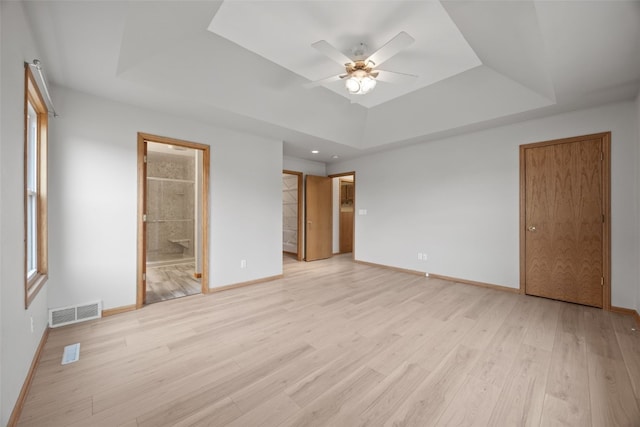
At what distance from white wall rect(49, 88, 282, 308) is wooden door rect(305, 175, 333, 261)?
2424 mm

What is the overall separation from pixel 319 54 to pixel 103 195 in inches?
112

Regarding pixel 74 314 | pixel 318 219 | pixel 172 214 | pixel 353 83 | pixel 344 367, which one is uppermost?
pixel 353 83

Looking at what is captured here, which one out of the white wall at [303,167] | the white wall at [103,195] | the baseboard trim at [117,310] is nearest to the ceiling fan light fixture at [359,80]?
the white wall at [103,195]

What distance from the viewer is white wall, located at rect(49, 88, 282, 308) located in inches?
102

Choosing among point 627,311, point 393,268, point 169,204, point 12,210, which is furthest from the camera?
point 169,204

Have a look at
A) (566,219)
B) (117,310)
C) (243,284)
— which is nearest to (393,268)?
(566,219)

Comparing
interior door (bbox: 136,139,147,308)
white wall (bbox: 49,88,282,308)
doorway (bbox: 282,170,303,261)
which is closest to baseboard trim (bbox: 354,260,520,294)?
doorway (bbox: 282,170,303,261)

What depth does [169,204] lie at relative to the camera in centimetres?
637

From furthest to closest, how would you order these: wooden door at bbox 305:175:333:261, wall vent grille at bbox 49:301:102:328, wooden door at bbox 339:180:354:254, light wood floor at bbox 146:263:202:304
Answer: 1. wooden door at bbox 339:180:354:254
2. wooden door at bbox 305:175:333:261
3. light wood floor at bbox 146:263:202:304
4. wall vent grille at bbox 49:301:102:328

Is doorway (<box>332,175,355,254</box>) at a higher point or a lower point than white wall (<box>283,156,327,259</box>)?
lower

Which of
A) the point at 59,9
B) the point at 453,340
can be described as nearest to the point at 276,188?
the point at 59,9

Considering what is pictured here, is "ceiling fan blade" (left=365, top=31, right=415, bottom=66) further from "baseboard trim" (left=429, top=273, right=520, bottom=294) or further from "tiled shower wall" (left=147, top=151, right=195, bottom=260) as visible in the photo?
"tiled shower wall" (left=147, top=151, right=195, bottom=260)

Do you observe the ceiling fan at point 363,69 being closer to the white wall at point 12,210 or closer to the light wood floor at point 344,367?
the white wall at point 12,210

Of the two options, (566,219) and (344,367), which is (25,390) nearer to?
(344,367)
